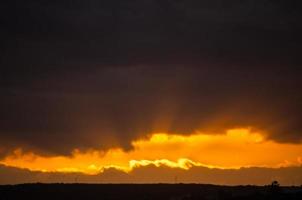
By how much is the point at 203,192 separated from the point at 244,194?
14.0 meters

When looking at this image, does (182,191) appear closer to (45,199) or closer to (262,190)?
(262,190)

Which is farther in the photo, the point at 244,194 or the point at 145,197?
the point at 145,197

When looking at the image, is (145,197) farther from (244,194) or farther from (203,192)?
(244,194)

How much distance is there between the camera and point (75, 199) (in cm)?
19825

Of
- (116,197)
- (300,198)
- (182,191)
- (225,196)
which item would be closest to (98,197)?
(116,197)

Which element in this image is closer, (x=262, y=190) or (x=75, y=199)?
(x=262, y=190)

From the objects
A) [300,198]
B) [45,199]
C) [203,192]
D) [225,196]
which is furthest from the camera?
[45,199]

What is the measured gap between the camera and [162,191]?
198 meters

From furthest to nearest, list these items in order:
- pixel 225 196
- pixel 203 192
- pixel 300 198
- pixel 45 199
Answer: pixel 45 199
pixel 203 192
pixel 225 196
pixel 300 198

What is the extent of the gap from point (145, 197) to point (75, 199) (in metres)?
20.6

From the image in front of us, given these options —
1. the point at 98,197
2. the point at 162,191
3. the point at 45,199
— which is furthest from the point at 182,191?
the point at 45,199

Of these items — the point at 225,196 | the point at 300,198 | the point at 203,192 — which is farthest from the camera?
the point at 203,192

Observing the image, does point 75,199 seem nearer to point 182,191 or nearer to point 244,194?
point 182,191

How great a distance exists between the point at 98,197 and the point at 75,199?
593cm
